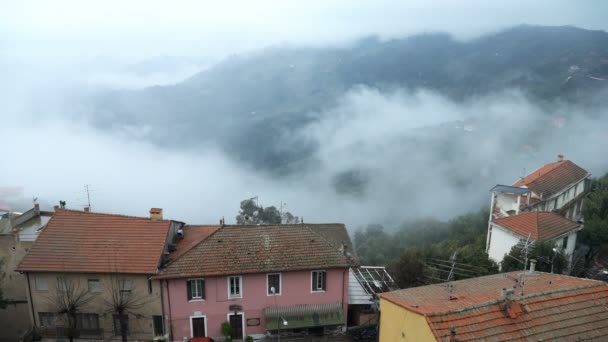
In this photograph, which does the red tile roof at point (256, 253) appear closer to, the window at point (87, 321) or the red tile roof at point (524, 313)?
the window at point (87, 321)

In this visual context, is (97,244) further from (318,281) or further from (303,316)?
(318,281)

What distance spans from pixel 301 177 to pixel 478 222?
120 meters

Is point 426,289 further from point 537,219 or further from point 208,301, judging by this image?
point 537,219

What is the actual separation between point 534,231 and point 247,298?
2415cm

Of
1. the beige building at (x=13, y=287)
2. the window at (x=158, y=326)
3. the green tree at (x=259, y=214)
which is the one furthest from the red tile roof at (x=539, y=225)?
the beige building at (x=13, y=287)

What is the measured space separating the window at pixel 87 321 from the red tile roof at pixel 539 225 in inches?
1293

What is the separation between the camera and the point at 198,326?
26797mm

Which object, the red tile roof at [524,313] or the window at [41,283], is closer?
the red tile roof at [524,313]

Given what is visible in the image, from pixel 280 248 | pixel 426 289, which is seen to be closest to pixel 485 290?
pixel 426 289

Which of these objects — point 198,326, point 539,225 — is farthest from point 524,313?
point 539,225

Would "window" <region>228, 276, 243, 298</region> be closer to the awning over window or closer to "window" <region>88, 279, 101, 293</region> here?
the awning over window

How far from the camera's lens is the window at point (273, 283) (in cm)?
2675

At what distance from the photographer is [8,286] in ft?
98.8

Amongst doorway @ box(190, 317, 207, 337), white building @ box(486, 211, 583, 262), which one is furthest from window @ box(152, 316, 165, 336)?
white building @ box(486, 211, 583, 262)
